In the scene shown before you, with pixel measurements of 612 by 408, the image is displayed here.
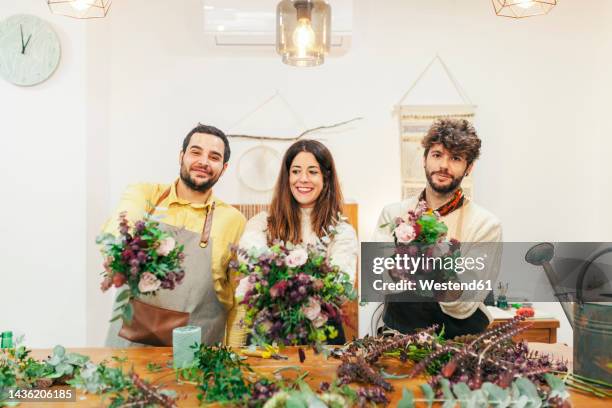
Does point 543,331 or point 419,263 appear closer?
point 419,263

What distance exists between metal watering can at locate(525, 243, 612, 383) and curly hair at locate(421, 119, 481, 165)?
0.97 metres

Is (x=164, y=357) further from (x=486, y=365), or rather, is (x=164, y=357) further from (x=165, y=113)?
(x=165, y=113)

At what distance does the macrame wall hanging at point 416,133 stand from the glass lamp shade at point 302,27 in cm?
187

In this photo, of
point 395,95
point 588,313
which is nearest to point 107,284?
point 588,313

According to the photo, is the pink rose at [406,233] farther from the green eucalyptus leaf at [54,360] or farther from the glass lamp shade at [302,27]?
the green eucalyptus leaf at [54,360]

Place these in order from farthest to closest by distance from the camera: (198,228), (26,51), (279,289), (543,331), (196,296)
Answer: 1. (543,331)
2. (26,51)
3. (198,228)
4. (196,296)
5. (279,289)

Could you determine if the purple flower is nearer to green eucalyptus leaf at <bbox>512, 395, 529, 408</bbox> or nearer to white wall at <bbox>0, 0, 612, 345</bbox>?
green eucalyptus leaf at <bbox>512, 395, 529, 408</bbox>

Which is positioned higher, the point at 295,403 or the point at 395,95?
the point at 395,95

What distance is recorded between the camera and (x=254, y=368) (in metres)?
1.57

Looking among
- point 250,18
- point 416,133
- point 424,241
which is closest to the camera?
point 424,241

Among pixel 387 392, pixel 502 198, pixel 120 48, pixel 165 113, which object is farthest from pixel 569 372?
pixel 120 48

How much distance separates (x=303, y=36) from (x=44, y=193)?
222 cm

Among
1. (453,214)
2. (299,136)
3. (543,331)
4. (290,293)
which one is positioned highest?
(299,136)

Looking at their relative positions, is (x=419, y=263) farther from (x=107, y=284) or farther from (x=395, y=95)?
(x=395, y=95)
